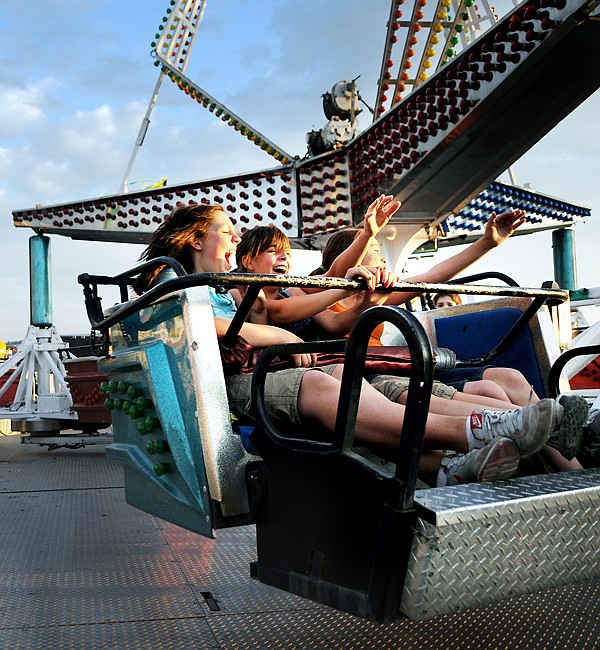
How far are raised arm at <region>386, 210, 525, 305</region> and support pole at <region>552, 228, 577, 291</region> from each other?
7.79 m

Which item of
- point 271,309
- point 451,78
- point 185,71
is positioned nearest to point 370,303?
point 271,309

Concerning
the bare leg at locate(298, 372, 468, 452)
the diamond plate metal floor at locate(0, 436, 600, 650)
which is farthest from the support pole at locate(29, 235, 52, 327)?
the bare leg at locate(298, 372, 468, 452)

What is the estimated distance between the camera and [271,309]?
2.18m

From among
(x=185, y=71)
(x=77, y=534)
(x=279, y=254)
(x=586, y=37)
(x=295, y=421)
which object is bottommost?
(x=77, y=534)

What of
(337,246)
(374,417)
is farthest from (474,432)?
(337,246)

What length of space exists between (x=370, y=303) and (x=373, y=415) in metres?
0.60

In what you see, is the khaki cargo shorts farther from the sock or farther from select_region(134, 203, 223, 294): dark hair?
select_region(134, 203, 223, 294): dark hair

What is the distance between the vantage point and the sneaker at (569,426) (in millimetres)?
1478

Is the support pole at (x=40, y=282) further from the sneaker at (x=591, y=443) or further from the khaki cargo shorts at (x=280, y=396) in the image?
the sneaker at (x=591, y=443)

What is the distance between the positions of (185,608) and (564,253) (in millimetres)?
8988

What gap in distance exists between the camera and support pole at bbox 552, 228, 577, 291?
388 inches

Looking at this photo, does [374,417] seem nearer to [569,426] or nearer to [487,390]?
[569,426]

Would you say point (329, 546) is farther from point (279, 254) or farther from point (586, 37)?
point (586, 37)

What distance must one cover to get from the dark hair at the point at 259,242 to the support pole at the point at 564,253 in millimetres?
8268
